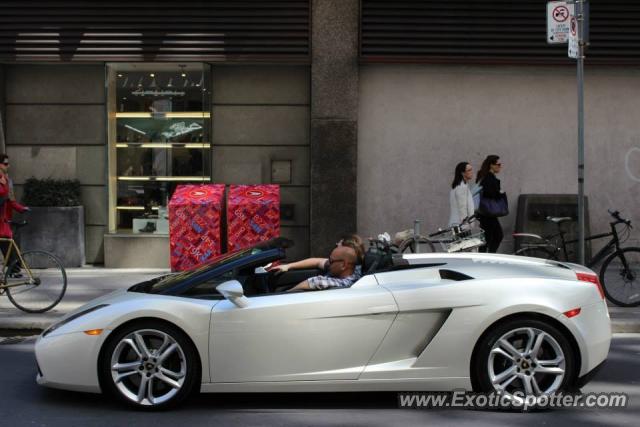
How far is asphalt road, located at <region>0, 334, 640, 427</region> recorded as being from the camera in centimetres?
587

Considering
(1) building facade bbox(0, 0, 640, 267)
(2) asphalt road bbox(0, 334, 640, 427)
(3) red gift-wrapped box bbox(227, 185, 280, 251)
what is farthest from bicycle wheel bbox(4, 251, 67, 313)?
(1) building facade bbox(0, 0, 640, 267)

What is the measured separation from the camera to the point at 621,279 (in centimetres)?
1023

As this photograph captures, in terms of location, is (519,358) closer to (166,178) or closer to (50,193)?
(166,178)

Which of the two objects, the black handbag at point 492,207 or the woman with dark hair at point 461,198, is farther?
the woman with dark hair at point 461,198

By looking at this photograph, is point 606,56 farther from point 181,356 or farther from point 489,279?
point 181,356

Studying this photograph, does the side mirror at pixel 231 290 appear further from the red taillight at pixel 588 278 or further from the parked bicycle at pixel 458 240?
the parked bicycle at pixel 458 240

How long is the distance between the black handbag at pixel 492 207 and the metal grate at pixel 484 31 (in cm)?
257

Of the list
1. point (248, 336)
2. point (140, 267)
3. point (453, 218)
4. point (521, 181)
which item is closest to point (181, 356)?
point (248, 336)

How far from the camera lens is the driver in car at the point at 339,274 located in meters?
6.30

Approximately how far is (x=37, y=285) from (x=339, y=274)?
4.70 metres

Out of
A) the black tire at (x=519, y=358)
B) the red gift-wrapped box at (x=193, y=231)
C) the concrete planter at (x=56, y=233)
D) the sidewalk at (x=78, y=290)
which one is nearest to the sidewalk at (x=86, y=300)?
the sidewalk at (x=78, y=290)

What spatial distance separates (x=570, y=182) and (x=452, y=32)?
9.36 feet

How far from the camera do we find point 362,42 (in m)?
13.7

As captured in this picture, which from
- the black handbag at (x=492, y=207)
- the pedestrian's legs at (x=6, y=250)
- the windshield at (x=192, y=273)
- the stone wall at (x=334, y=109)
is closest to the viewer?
the windshield at (x=192, y=273)
